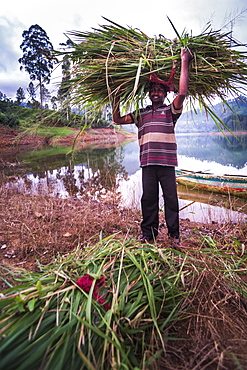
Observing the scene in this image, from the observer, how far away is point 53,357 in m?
0.64

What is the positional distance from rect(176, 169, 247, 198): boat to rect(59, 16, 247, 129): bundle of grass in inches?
160

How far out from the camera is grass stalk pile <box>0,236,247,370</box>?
663 mm

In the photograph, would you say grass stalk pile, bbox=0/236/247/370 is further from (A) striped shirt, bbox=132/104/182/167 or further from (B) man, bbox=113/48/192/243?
(A) striped shirt, bbox=132/104/182/167

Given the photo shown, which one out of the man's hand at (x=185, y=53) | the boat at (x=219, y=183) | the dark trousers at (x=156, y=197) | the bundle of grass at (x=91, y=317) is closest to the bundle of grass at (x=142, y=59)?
the man's hand at (x=185, y=53)

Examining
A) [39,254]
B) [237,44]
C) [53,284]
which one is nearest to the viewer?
[53,284]

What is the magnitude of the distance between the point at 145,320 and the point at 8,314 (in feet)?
1.70

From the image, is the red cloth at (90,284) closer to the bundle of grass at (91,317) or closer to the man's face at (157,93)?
the bundle of grass at (91,317)

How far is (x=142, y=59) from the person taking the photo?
1727mm

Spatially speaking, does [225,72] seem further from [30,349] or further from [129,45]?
[30,349]

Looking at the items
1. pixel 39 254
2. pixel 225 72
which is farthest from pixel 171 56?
pixel 39 254

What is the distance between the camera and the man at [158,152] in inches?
81.7

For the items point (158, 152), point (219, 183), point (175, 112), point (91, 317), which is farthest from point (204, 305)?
point (219, 183)

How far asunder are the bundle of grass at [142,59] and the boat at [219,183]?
4.06 meters

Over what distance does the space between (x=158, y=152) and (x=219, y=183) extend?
17.4 feet
